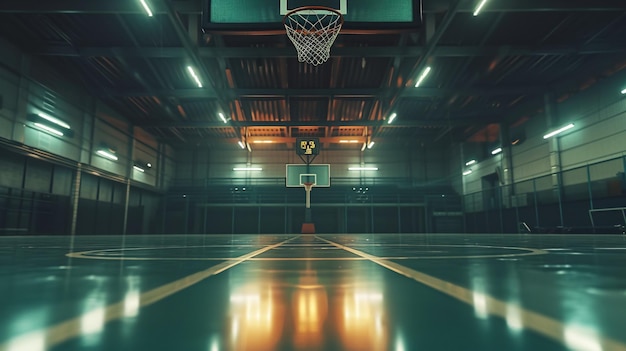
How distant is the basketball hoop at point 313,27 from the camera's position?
6.21 metres

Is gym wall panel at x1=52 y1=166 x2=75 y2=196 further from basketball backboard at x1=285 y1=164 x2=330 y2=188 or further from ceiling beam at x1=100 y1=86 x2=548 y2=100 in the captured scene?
basketball backboard at x1=285 y1=164 x2=330 y2=188

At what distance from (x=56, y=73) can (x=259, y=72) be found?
7037mm

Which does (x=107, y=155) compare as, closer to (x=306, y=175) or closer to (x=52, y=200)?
(x=52, y=200)

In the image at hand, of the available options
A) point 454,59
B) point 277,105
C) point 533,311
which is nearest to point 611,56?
point 454,59

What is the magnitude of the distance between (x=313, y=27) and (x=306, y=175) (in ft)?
41.2

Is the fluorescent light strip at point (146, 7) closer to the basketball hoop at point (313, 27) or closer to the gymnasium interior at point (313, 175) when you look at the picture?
the gymnasium interior at point (313, 175)

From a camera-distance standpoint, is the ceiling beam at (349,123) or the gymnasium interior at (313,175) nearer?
the gymnasium interior at (313,175)

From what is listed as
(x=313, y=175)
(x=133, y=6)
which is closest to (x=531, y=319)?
(x=133, y=6)

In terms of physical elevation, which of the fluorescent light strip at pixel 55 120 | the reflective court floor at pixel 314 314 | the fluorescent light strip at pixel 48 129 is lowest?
the reflective court floor at pixel 314 314

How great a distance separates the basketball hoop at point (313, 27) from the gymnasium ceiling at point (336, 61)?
1.33 feet

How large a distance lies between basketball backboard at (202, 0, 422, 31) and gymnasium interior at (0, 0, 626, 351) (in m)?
0.04

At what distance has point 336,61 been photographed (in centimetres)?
1105

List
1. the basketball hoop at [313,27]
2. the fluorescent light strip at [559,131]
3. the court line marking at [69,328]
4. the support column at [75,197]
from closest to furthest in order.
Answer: the court line marking at [69,328], the basketball hoop at [313,27], the fluorescent light strip at [559,131], the support column at [75,197]

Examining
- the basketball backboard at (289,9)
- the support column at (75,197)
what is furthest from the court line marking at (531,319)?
the support column at (75,197)
